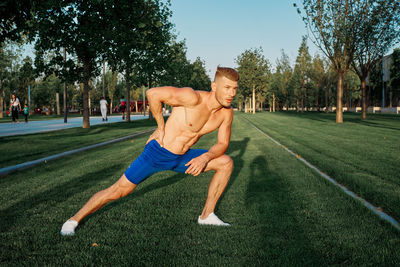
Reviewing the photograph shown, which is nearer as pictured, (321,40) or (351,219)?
(351,219)

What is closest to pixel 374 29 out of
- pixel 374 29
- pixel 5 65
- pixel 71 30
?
pixel 374 29

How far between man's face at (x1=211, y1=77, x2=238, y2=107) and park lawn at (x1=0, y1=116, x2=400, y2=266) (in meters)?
1.57

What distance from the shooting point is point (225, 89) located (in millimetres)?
3545

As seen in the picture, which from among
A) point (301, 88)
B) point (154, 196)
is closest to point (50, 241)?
point (154, 196)

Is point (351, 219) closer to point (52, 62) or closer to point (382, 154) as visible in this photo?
point (382, 154)

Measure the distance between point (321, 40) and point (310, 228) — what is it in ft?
90.4

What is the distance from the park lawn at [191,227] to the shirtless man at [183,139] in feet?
1.21

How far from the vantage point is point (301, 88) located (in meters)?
68.2

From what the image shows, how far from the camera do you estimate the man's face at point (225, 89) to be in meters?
3.52

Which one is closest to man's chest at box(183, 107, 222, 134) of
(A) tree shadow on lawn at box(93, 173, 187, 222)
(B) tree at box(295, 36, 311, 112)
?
(A) tree shadow on lawn at box(93, 173, 187, 222)

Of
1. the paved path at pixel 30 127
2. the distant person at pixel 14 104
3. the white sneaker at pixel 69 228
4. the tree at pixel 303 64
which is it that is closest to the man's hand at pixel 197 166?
the white sneaker at pixel 69 228

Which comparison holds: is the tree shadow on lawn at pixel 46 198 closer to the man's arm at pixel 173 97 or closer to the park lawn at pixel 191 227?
the park lawn at pixel 191 227

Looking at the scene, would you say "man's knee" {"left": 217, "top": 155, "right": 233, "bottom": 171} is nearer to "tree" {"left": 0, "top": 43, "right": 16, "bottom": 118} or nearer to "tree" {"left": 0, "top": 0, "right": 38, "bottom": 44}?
"tree" {"left": 0, "top": 0, "right": 38, "bottom": 44}

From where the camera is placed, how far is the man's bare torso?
3.74 metres
